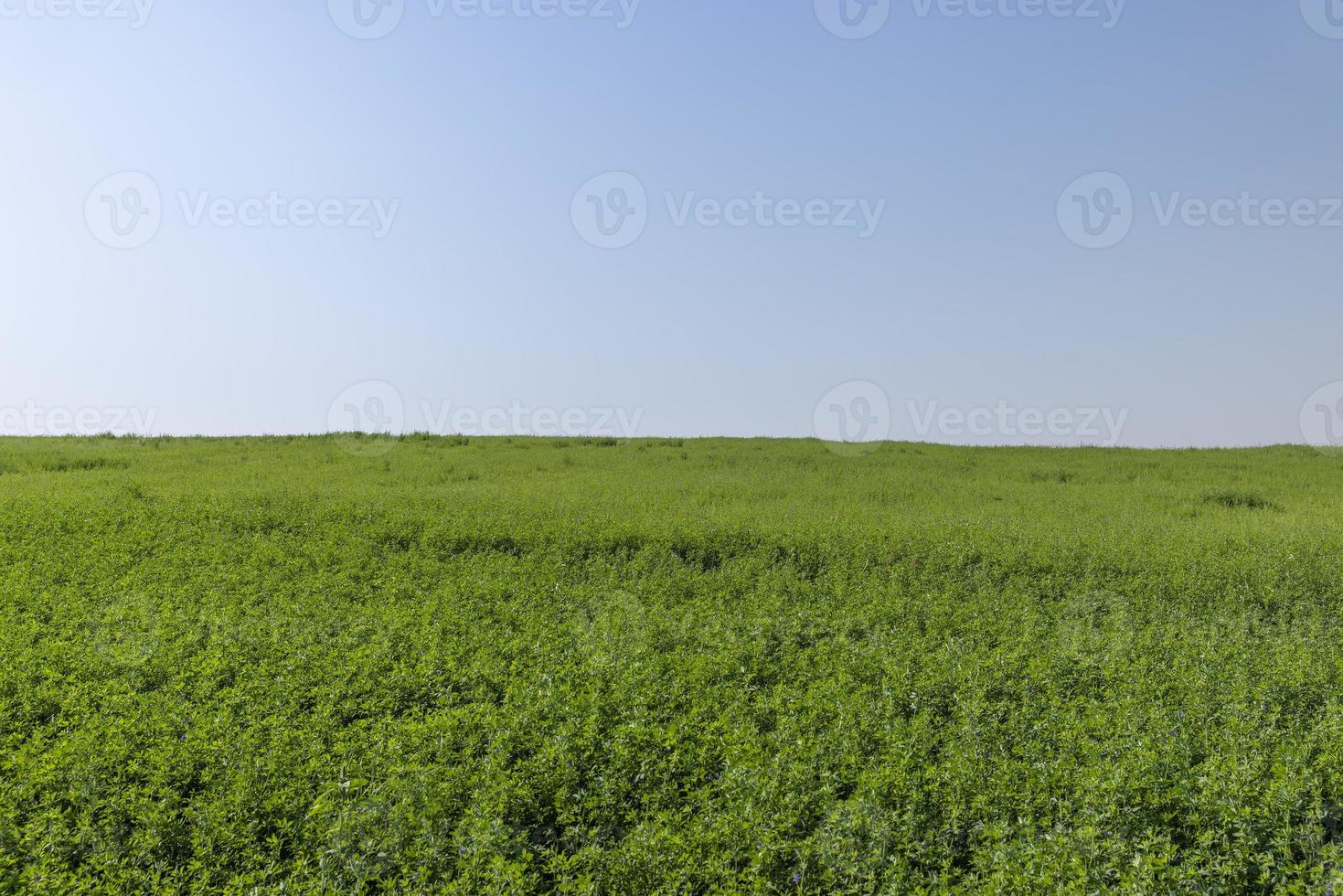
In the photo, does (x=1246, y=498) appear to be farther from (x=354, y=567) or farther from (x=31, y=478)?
(x=31, y=478)

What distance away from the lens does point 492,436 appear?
44.1m

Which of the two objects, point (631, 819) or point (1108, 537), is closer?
point (631, 819)

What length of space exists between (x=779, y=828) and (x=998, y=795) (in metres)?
2.15

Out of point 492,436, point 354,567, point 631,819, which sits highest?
point 492,436

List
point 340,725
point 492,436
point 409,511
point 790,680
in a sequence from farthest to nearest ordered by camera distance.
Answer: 1. point 492,436
2. point 409,511
3. point 790,680
4. point 340,725

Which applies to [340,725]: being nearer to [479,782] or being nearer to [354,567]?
[479,782]

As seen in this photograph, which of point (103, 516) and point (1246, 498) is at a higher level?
point (1246, 498)

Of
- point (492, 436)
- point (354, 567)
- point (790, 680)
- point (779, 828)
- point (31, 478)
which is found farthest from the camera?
point (492, 436)

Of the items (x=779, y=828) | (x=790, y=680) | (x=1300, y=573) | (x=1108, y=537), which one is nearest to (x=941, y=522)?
(x=1108, y=537)

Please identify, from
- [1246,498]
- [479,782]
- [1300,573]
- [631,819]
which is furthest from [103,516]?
[1246,498]

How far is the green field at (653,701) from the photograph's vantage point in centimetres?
681

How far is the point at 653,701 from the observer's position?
9.54 m

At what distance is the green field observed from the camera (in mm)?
6809

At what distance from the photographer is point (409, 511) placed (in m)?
20.7
